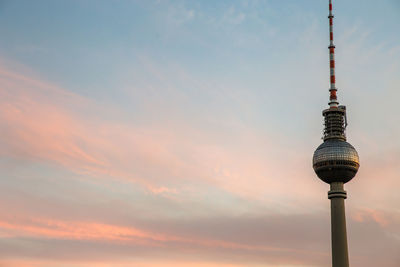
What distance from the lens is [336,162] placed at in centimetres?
18450

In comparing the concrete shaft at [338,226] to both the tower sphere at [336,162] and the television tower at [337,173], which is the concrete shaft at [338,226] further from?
the tower sphere at [336,162]

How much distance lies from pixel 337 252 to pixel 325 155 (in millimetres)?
29908

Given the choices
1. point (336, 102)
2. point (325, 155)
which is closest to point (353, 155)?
point (325, 155)

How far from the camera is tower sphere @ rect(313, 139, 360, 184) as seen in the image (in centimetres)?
18438

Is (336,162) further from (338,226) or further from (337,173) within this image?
(338,226)

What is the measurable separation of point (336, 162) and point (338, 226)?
19.5m

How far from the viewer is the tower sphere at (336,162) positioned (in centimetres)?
18438

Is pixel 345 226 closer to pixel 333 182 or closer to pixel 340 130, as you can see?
pixel 333 182

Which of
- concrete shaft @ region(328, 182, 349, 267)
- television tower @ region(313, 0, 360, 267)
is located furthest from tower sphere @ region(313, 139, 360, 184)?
concrete shaft @ region(328, 182, 349, 267)

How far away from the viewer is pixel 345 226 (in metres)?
183

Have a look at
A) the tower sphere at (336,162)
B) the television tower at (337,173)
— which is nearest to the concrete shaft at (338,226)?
the television tower at (337,173)

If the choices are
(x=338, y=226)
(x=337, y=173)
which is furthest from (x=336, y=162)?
(x=338, y=226)

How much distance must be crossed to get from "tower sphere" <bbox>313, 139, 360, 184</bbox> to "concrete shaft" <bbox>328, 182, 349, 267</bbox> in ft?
11.5

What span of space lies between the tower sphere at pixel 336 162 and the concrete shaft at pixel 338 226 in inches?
137
